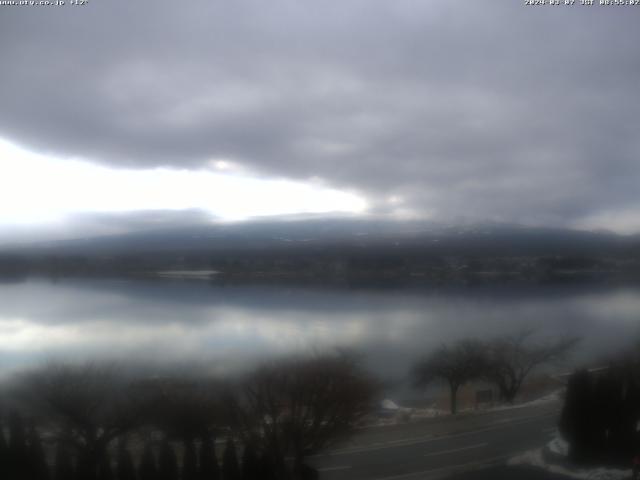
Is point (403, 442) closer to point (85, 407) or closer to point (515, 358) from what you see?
point (515, 358)

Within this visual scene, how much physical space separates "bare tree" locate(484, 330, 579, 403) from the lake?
0.09 m

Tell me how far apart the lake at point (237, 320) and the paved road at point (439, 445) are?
12.9 inches

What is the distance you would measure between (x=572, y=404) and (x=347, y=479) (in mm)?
1469

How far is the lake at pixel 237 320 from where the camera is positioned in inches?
104

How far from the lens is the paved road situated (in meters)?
2.67

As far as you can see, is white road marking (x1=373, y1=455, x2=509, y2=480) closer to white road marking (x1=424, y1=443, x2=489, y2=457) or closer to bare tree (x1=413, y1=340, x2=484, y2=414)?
white road marking (x1=424, y1=443, x2=489, y2=457)

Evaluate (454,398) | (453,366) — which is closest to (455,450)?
(454,398)

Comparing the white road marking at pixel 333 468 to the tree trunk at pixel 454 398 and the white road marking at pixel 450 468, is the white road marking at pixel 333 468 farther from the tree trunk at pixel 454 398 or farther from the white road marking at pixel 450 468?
the tree trunk at pixel 454 398

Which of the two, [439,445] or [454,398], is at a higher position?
[454,398]

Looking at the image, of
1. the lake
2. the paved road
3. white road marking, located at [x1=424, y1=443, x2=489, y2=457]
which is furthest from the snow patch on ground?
the lake

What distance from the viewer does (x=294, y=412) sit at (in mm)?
2594

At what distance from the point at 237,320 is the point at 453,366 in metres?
1.21

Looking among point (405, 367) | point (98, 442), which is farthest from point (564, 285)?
point (98, 442)

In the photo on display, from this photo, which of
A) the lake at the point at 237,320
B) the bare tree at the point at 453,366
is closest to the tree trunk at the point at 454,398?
the bare tree at the point at 453,366
